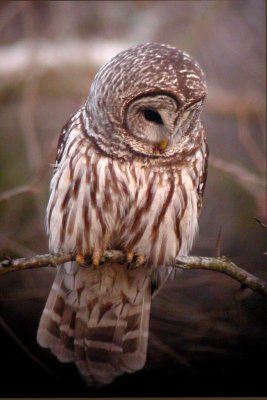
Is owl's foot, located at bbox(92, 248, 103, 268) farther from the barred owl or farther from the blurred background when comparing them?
the blurred background

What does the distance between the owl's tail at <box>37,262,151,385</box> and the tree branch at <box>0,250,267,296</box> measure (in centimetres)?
37

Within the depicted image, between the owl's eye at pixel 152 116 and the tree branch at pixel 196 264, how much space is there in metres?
0.46

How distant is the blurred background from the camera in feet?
9.53

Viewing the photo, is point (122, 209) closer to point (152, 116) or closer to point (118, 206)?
point (118, 206)

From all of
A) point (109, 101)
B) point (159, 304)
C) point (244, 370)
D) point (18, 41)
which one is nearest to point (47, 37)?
point (18, 41)

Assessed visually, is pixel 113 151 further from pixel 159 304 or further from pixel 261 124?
pixel 261 124

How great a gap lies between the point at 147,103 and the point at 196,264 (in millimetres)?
544

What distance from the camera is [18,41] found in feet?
11.2

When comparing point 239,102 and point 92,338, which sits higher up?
point 239,102

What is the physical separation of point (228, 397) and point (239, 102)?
1.83m

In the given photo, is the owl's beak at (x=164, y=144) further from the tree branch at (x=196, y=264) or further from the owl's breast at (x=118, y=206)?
the tree branch at (x=196, y=264)

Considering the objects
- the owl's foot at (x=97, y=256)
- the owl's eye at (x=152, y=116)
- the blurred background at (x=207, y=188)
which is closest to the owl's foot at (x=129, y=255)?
the owl's foot at (x=97, y=256)

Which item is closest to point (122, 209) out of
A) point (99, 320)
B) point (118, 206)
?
point (118, 206)

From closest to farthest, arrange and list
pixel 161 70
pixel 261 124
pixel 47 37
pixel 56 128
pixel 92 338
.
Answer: pixel 161 70 → pixel 92 338 → pixel 56 128 → pixel 47 37 → pixel 261 124
